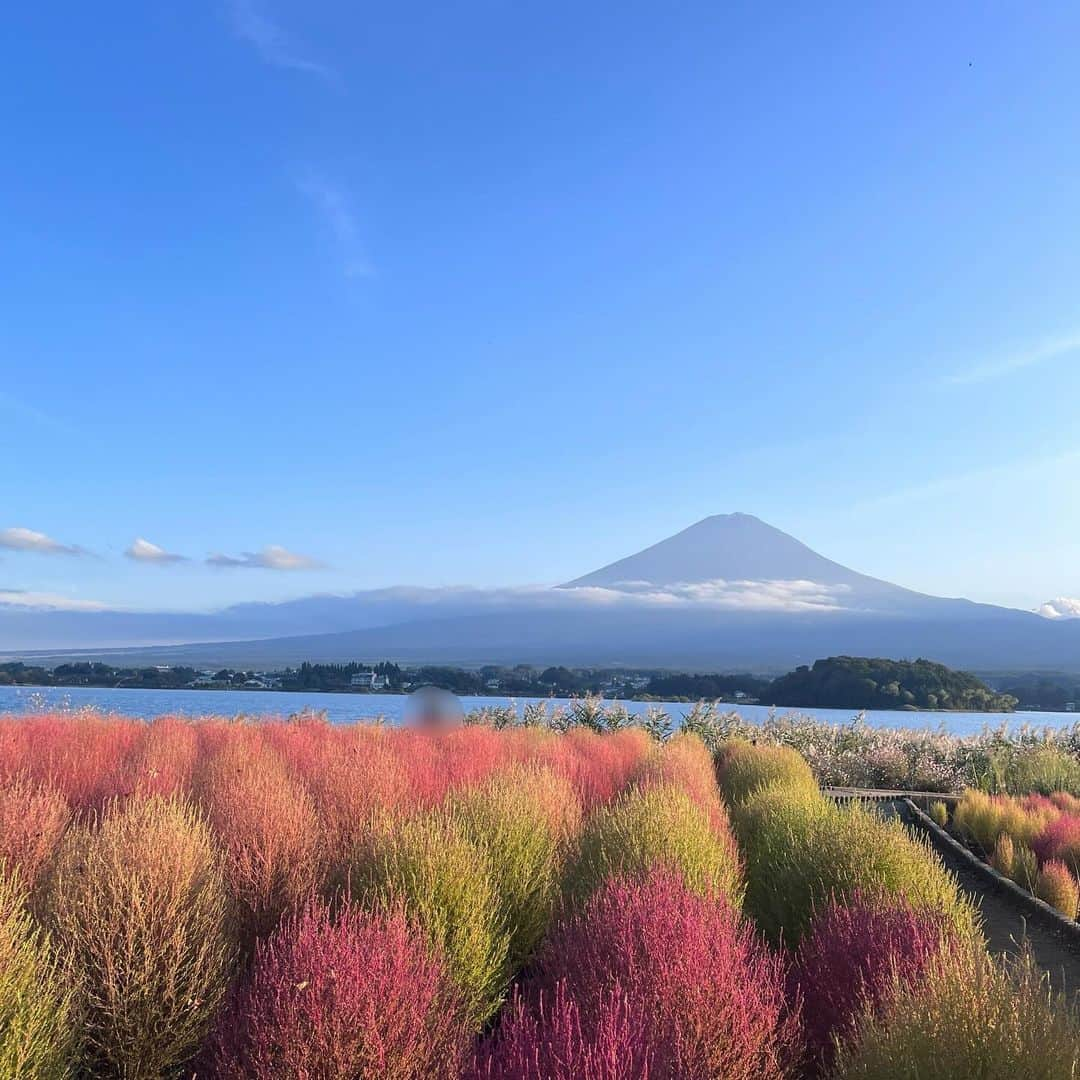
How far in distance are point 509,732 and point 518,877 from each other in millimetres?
8962

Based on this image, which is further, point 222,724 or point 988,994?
point 222,724

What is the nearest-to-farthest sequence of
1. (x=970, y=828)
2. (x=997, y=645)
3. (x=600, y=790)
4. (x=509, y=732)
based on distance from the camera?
1. (x=600, y=790)
2. (x=970, y=828)
3. (x=509, y=732)
4. (x=997, y=645)

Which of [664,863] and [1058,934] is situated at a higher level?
[664,863]

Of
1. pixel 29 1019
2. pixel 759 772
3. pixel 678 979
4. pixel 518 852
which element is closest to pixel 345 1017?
pixel 29 1019

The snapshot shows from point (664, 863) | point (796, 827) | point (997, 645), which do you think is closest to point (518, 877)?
point (664, 863)

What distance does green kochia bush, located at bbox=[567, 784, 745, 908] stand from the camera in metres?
6.14

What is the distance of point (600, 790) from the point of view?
431 inches

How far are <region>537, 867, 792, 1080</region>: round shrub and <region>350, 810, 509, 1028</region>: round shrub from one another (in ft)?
1.49

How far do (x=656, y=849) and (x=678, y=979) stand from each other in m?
2.36

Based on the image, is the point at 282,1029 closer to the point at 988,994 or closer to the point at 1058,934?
the point at 988,994

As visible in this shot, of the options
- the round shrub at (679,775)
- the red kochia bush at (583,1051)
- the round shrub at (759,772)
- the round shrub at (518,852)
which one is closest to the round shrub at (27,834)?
the round shrub at (518,852)

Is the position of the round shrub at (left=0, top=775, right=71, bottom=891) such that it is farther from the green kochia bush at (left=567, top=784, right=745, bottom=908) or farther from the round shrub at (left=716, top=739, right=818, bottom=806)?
the round shrub at (left=716, top=739, right=818, bottom=806)

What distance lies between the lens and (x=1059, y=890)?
31.1 ft

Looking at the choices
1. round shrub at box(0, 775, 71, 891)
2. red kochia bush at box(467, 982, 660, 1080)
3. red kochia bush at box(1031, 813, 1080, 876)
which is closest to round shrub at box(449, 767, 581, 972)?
red kochia bush at box(467, 982, 660, 1080)
